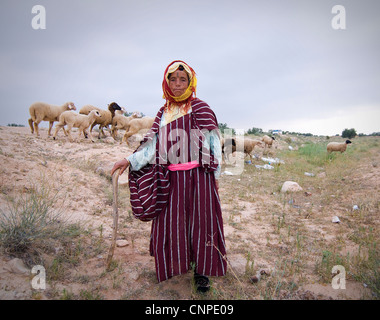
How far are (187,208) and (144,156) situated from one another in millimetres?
674

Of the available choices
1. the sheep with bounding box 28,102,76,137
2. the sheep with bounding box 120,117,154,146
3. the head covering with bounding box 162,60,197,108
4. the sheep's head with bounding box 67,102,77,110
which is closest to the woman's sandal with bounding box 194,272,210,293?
the head covering with bounding box 162,60,197,108

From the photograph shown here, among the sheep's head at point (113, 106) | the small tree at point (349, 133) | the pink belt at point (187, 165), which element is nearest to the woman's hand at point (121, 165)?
the pink belt at point (187, 165)

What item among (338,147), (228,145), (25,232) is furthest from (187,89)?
(338,147)

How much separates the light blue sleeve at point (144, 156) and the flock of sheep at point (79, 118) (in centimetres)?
796

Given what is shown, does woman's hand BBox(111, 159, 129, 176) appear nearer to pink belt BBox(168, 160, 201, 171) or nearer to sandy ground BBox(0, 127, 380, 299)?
pink belt BBox(168, 160, 201, 171)

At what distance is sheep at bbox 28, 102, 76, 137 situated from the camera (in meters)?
8.76

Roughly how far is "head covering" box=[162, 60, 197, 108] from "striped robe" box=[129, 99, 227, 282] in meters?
0.14

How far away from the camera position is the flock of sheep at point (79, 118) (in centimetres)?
877

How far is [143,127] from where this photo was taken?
10359mm

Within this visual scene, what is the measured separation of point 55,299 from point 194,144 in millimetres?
1716

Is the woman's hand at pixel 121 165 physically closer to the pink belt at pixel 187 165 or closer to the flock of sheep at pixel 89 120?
the pink belt at pixel 187 165

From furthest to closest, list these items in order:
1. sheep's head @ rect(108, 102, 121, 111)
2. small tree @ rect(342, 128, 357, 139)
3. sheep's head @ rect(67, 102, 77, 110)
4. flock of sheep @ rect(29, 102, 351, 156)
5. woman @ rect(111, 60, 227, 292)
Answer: small tree @ rect(342, 128, 357, 139), sheep's head @ rect(108, 102, 121, 111), sheep's head @ rect(67, 102, 77, 110), flock of sheep @ rect(29, 102, 351, 156), woman @ rect(111, 60, 227, 292)
